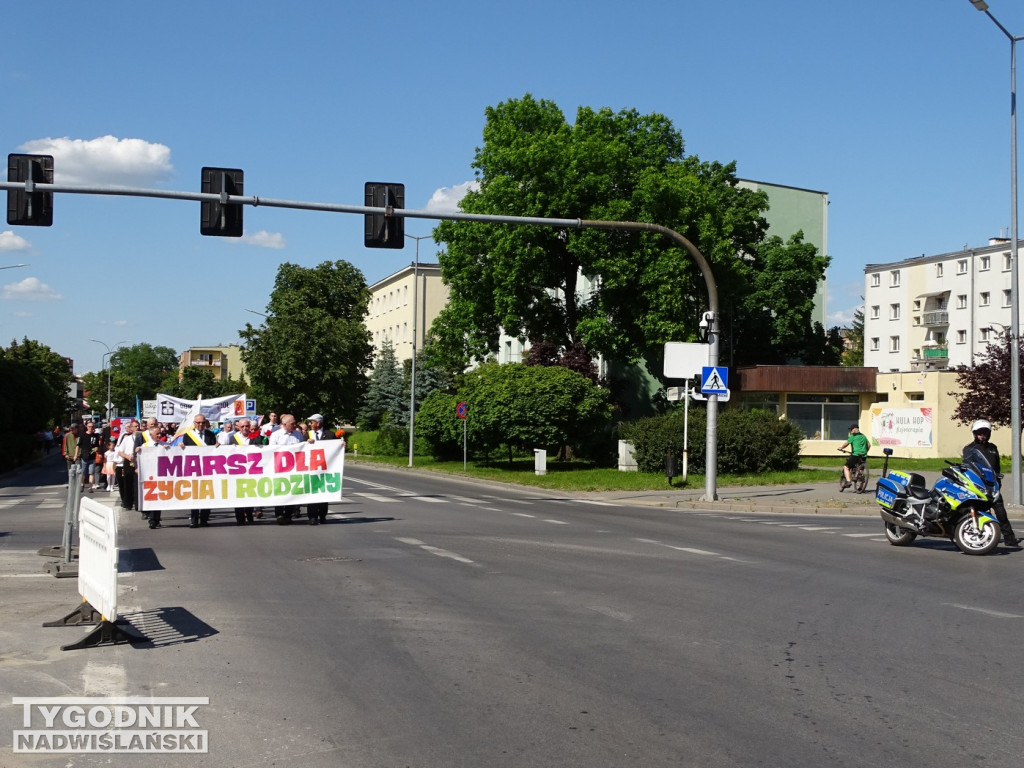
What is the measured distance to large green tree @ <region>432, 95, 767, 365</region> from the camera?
137ft

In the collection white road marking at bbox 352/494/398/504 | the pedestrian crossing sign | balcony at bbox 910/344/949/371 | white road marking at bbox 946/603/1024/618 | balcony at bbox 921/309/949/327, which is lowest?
white road marking at bbox 352/494/398/504

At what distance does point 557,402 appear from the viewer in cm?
3994

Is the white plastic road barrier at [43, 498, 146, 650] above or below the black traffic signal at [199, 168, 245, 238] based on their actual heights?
below

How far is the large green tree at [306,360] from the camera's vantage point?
7438 cm

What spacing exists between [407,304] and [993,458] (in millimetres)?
80580

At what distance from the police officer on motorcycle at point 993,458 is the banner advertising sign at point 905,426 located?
1142 inches

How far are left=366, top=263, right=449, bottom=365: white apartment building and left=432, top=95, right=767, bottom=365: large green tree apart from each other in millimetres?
44427

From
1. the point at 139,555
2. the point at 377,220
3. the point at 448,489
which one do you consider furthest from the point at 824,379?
the point at 139,555

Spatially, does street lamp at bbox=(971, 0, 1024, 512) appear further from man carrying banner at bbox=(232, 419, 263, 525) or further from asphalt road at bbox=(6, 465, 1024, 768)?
man carrying banner at bbox=(232, 419, 263, 525)

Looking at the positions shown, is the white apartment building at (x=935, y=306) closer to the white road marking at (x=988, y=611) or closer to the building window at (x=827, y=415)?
the building window at (x=827, y=415)

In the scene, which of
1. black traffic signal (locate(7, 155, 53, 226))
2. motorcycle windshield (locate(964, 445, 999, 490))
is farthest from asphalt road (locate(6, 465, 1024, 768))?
black traffic signal (locate(7, 155, 53, 226))

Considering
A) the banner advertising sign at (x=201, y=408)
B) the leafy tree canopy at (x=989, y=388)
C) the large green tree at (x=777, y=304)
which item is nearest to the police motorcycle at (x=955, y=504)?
the banner advertising sign at (x=201, y=408)

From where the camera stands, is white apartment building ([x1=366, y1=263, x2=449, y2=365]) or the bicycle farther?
white apartment building ([x1=366, y1=263, x2=449, y2=365])

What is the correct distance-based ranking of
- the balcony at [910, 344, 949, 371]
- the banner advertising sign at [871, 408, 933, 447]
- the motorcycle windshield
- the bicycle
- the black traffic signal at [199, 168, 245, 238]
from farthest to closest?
the balcony at [910, 344, 949, 371]
the banner advertising sign at [871, 408, 933, 447]
the bicycle
the black traffic signal at [199, 168, 245, 238]
the motorcycle windshield
